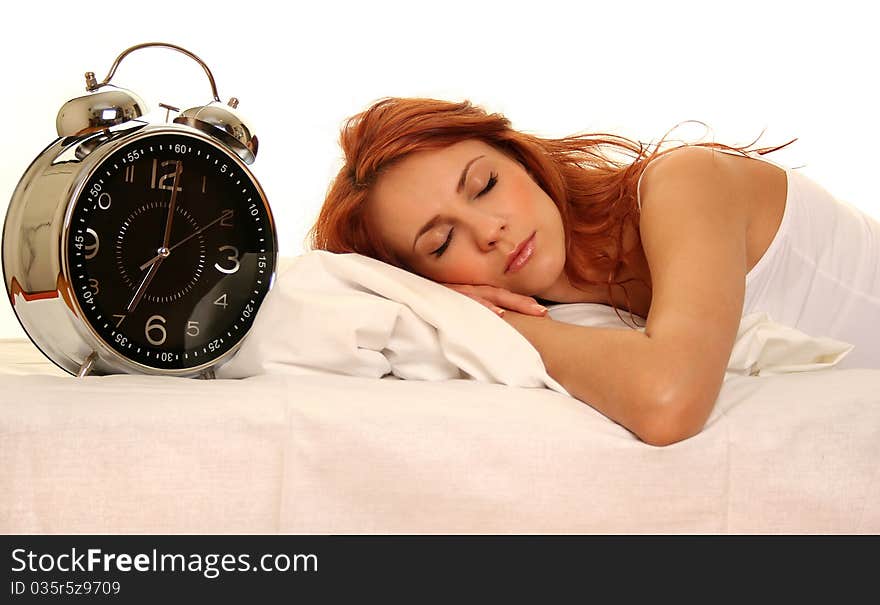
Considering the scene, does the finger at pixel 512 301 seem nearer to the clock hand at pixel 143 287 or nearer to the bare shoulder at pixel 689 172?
the bare shoulder at pixel 689 172

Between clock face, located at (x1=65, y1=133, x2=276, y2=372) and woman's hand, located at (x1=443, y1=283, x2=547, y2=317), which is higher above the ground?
clock face, located at (x1=65, y1=133, x2=276, y2=372)

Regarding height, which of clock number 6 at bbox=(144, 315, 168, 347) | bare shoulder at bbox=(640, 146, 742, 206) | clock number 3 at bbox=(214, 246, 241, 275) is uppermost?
bare shoulder at bbox=(640, 146, 742, 206)

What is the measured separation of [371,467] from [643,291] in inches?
36.3

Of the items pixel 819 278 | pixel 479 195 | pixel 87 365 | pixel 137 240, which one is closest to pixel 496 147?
pixel 479 195

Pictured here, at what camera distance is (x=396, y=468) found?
113 cm

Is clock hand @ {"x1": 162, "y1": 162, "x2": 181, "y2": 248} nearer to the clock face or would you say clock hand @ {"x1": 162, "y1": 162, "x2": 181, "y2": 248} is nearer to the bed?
the clock face

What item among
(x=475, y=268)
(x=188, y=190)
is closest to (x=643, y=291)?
(x=475, y=268)

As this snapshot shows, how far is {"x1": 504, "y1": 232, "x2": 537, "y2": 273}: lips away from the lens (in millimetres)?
1701

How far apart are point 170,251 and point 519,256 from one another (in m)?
0.62

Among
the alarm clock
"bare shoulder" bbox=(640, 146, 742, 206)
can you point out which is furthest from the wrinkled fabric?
"bare shoulder" bbox=(640, 146, 742, 206)

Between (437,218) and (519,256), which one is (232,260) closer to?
(437,218)

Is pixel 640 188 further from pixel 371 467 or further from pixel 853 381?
pixel 371 467

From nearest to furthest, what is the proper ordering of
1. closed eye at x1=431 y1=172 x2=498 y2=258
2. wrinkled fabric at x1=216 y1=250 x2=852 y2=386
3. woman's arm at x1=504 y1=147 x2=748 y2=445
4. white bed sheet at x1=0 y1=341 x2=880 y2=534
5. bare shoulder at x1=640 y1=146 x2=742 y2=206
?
white bed sheet at x1=0 y1=341 x2=880 y2=534 → woman's arm at x1=504 y1=147 x2=748 y2=445 → wrinkled fabric at x1=216 y1=250 x2=852 y2=386 → bare shoulder at x1=640 y1=146 x2=742 y2=206 → closed eye at x1=431 y1=172 x2=498 y2=258

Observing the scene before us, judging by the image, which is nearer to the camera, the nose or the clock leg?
the clock leg
